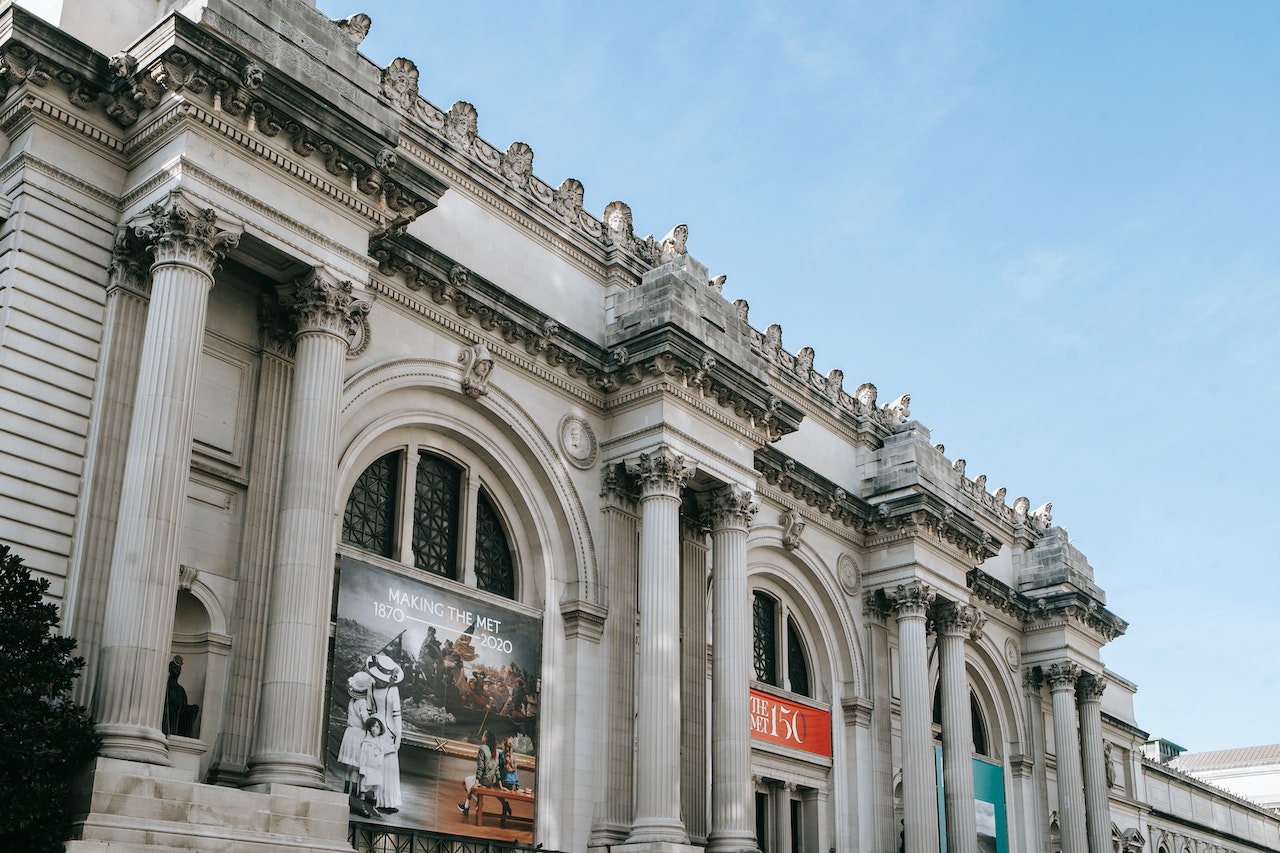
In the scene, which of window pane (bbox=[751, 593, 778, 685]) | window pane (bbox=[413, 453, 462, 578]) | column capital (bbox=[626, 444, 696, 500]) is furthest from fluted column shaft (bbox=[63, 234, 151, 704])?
window pane (bbox=[751, 593, 778, 685])

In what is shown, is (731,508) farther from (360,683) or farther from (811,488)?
(360,683)

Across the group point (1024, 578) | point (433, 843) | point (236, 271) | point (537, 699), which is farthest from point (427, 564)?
point (1024, 578)

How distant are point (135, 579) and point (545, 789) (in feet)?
35.1

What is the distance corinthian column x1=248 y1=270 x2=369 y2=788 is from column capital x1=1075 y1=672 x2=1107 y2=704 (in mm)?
30752

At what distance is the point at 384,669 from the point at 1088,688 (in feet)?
97.4

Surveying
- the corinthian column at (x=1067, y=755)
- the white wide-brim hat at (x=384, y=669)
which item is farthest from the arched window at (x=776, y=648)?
the corinthian column at (x=1067, y=755)

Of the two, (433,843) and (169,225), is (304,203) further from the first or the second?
(433,843)

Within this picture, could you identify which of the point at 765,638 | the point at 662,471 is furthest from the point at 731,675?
the point at 765,638

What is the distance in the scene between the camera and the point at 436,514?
1032 inches

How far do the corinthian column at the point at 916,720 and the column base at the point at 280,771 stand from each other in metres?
19.3

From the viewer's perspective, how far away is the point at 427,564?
25.6 m

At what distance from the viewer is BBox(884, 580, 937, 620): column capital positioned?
36.1 m

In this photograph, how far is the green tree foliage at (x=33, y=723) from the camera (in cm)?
1538

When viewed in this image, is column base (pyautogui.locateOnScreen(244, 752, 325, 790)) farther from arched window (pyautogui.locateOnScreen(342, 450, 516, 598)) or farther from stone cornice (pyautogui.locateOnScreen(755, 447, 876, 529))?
stone cornice (pyautogui.locateOnScreen(755, 447, 876, 529))
